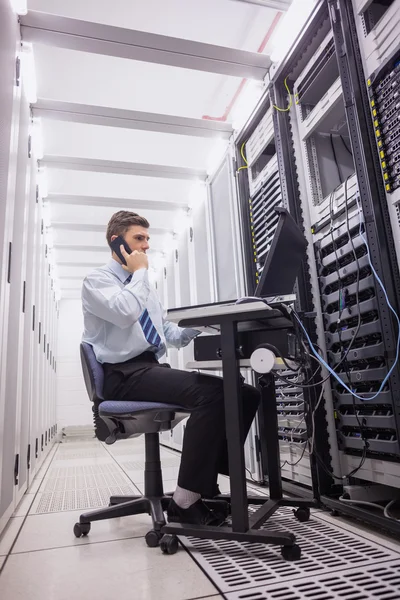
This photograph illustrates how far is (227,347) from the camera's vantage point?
5.02 ft

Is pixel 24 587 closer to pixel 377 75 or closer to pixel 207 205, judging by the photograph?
pixel 377 75

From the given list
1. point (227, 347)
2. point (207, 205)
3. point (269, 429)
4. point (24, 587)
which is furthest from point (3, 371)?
point (207, 205)

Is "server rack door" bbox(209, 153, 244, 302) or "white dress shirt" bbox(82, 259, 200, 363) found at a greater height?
"server rack door" bbox(209, 153, 244, 302)

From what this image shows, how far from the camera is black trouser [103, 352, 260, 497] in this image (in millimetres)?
1575

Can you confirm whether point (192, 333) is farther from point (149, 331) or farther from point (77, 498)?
point (77, 498)

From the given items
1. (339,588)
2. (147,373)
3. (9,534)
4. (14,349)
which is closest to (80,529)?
(9,534)

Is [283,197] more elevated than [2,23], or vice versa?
[2,23]

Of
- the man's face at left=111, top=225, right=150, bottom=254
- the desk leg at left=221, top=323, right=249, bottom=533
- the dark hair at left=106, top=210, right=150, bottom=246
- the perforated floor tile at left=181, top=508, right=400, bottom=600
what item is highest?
the dark hair at left=106, top=210, right=150, bottom=246

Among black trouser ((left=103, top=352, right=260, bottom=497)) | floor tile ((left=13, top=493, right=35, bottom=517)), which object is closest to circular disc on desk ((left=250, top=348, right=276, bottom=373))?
black trouser ((left=103, top=352, right=260, bottom=497))

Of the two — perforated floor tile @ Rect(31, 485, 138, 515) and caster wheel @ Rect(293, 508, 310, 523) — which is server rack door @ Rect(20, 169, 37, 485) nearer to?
perforated floor tile @ Rect(31, 485, 138, 515)

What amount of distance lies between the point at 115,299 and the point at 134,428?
542 millimetres

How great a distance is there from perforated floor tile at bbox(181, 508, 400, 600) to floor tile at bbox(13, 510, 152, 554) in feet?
1.08

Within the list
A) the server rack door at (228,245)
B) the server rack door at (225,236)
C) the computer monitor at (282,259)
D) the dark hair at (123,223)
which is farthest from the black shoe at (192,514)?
the server rack door at (225,236)

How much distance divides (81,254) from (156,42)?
4.03m
